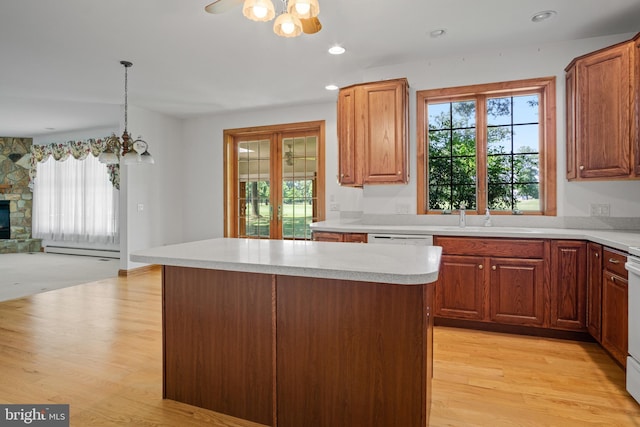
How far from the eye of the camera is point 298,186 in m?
5.77

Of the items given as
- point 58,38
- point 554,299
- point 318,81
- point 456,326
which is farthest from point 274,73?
point 554,299

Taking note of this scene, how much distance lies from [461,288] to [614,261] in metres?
1.10

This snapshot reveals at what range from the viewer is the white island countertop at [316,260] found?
1454mm

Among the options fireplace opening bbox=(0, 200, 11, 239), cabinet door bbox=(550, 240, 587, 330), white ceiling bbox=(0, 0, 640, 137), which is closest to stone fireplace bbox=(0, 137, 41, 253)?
fireplace opening bbox=(0, 200, 11, 239)

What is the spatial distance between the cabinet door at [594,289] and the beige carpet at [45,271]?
230 inches

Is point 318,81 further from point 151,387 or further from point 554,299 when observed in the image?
point 151,387

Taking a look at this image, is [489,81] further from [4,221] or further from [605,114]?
[4,221]

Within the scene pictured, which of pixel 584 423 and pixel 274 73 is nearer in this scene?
pixel 584 423

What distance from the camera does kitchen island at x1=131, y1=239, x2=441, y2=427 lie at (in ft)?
5.03

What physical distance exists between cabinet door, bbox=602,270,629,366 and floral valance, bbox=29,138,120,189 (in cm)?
754

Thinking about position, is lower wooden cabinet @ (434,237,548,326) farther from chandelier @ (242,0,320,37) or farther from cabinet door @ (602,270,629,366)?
chandelier @ (242,0,320,37)

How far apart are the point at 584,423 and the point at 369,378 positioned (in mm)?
1221

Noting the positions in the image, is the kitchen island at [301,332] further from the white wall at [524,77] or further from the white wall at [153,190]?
the white wall at [153,190]

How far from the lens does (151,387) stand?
87.6 inches
